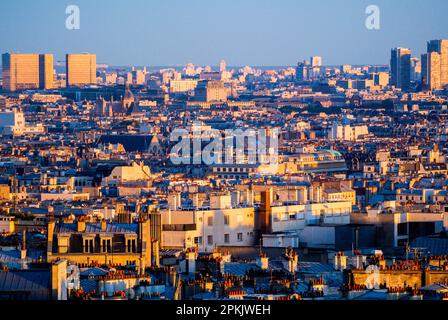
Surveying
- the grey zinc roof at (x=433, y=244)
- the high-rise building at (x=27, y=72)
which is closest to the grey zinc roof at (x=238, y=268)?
the grey zinc roof at (x=433, y=244)

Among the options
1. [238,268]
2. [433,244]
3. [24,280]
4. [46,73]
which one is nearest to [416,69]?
[46,73]

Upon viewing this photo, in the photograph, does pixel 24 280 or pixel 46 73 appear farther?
pixel 46 73

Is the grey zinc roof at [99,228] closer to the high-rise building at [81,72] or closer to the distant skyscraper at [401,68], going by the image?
the distant skyscraper at [401,68]

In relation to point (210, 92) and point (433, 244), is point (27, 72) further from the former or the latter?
point (433, 244)

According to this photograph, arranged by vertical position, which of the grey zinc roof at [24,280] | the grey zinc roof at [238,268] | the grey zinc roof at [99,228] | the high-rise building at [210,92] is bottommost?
the grey zinc roof at [238,268]
